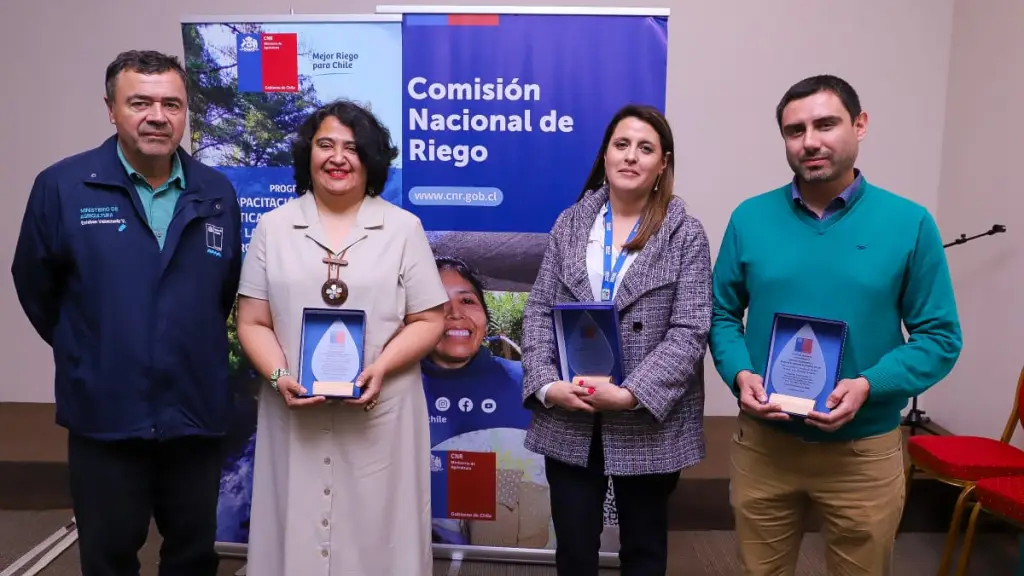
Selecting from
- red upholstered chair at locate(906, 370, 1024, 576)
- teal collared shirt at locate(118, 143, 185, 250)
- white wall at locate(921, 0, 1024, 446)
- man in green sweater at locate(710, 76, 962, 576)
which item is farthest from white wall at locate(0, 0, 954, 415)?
teal collared shirt at locate(118, 143, 185, 250)

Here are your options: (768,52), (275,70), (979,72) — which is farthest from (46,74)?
(979,72)

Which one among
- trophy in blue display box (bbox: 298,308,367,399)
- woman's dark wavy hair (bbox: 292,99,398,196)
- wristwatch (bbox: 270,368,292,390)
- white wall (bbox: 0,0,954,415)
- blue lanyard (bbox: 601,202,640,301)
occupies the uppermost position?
white wall (bbox: 0,0,954,415)

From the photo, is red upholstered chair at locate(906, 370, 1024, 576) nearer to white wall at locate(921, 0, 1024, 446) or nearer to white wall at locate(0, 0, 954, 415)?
white wall at locate(921, 0, 1024, 446)

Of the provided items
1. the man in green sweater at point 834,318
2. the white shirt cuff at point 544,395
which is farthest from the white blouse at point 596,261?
the man in green sweater at point 834,318

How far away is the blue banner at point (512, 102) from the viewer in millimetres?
2592

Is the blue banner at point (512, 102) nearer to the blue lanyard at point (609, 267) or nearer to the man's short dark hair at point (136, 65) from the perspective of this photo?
the blue lanyard at point (609, 267)

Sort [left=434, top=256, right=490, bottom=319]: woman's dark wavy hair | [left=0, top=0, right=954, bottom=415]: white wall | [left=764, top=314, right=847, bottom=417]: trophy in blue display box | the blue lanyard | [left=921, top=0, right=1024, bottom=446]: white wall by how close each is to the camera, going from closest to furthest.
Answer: [left=764, top=314, right=847, bottom=417]: trophy in blue display box → the blue lanyard → [left=434, top=256, right=490, bottom=319]: woman's dark wavy hair → [left=921, top=0, right=1024, bottom=446]: white wall → [left=0, top=0, right=954, bottom=415]: white wall

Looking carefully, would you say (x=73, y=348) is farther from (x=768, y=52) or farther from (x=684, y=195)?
(x=768, y=52)

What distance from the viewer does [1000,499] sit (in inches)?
93.4

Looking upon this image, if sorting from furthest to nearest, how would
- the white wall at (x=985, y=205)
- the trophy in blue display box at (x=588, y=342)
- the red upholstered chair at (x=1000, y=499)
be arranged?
1. the white wall at (x=985, y=205)
2. the red upholstered chair at (x=1000, y=499)
3. the trophy in blue display box at (x=588, y=342)

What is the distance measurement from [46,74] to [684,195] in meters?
3.54

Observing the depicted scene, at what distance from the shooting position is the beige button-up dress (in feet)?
6.28

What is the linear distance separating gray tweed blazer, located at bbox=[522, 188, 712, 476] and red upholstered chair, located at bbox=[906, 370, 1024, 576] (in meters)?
1.40

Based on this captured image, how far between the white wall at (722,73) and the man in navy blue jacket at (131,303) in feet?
7.45
